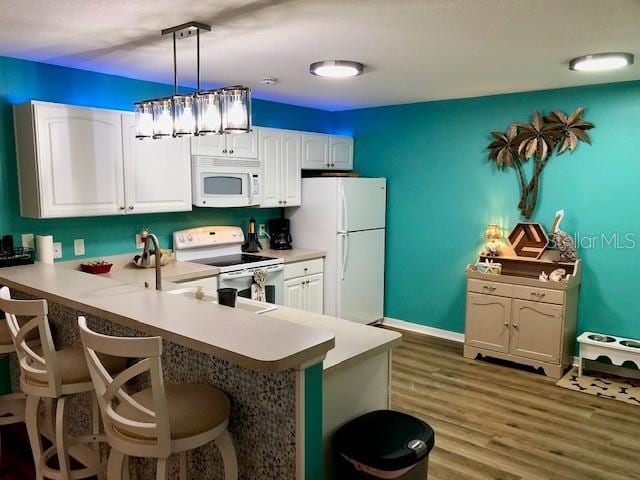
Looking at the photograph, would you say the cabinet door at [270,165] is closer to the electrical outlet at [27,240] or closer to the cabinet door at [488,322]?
the electrical outlet at [27,240]

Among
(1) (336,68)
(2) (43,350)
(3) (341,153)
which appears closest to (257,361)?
(2) (43,350)

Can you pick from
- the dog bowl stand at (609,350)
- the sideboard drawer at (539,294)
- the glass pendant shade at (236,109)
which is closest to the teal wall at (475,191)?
the dog bowl stand at (609,350)

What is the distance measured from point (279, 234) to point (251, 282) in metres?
0.98

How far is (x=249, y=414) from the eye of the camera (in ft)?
5.98

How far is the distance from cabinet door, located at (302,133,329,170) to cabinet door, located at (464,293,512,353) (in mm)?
1965

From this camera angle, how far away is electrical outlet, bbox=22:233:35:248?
11.1 feet

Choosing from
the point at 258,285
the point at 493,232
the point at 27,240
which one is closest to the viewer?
the point at 27,240

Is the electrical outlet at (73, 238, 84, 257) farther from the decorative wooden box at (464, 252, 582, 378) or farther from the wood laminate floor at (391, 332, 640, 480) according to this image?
the decorative wooden box at (464, 252, 582, 378)

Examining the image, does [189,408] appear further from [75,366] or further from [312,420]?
[75,366]

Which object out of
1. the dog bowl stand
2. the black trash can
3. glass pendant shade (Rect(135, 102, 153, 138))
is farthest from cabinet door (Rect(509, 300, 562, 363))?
glass pendant shade (Rect(135, 102, 153, 138))

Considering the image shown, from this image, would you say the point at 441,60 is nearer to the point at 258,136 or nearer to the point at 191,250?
the point at 258,136

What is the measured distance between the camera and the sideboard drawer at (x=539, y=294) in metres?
3.91

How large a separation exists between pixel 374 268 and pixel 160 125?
312cm

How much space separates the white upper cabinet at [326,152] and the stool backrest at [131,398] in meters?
3.51
